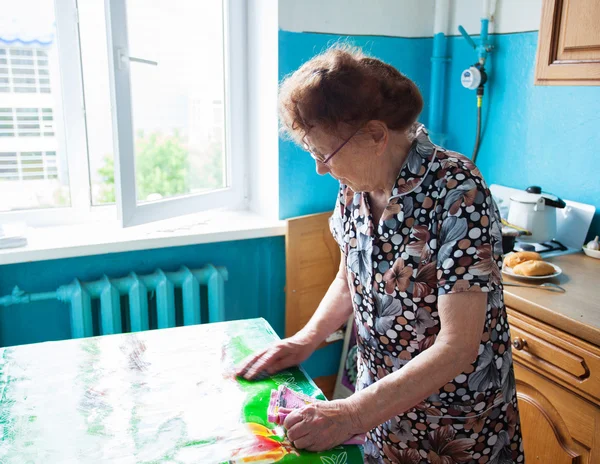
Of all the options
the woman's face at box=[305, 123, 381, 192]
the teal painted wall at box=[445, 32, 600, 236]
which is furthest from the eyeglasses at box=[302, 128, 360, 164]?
the teal painted wall at box=[445, 32, 600, 236]

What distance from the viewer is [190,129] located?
7.43ft

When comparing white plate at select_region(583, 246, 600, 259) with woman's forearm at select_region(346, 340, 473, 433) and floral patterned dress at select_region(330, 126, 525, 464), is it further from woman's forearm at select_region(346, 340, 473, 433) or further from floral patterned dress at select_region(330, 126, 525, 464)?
woman's forearm at select_region(346, 340, 473, 433)

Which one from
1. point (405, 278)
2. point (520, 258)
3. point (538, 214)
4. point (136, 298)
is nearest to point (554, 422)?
point (520, 258)

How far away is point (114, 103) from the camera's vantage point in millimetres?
1856

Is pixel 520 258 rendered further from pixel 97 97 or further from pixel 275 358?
pixel 97 97

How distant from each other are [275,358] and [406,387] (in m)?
0.32

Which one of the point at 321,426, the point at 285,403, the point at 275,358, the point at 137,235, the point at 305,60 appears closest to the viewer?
the point at 321,426

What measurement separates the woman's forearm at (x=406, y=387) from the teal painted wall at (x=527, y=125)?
4.11 feet

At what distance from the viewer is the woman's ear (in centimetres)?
103

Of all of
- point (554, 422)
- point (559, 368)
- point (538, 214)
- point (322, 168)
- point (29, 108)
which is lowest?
point (554, 422)

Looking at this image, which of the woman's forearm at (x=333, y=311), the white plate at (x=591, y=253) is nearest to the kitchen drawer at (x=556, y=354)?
the white plate at (x=591, y=253)

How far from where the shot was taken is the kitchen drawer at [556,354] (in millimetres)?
1410

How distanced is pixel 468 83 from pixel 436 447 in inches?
62.5

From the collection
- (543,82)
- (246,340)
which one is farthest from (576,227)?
(246,340)
